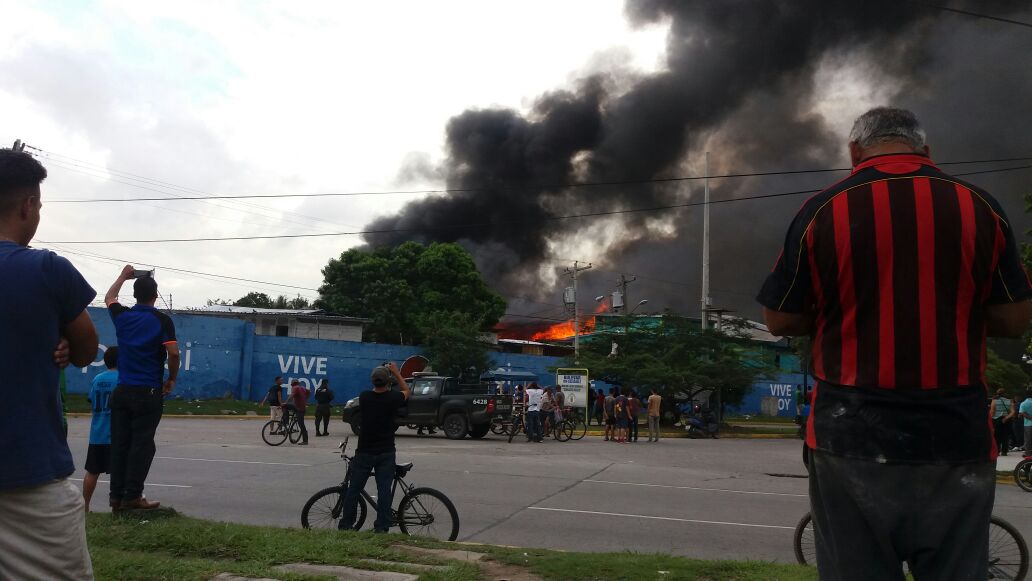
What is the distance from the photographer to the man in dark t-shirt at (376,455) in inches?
282

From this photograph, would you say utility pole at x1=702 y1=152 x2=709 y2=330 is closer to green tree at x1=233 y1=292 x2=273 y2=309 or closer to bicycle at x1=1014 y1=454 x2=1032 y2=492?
bicycle at x1=1014 y1=454 x2=1032 y2=492

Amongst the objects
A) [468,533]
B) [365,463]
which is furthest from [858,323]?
[468,533]

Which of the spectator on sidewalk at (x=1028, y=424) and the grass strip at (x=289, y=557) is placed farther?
the spectator on sidewalk at (x=1028, y=424)

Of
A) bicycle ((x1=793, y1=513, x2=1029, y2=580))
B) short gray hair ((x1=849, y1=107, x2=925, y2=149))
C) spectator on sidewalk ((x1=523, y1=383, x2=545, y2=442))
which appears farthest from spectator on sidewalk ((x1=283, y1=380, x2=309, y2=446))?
short gray hair ((x1=849, y1=107, x2=925, y2=149))

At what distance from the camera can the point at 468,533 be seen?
8188mm

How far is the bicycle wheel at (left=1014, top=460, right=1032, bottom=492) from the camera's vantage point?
13664mm

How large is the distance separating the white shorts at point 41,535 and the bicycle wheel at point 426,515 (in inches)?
184

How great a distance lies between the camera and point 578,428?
2728 cm

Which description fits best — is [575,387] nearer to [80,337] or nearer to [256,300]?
[80,337]

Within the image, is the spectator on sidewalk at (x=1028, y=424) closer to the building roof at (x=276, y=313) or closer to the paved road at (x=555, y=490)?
the paved road at (x=555, y=490)

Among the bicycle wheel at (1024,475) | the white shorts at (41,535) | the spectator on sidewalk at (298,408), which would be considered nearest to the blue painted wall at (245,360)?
the spectator on sidewalk at (298,408)

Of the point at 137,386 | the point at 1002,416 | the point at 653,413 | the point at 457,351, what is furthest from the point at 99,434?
the point at 457,351

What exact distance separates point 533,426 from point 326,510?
599 inches

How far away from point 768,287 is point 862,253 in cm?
30
